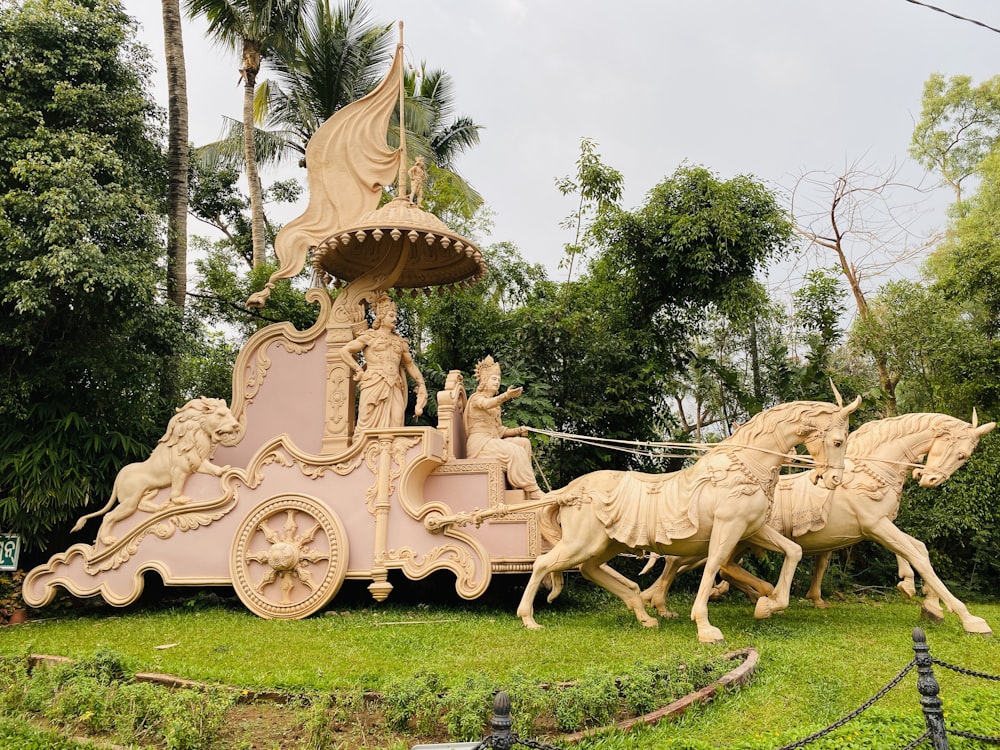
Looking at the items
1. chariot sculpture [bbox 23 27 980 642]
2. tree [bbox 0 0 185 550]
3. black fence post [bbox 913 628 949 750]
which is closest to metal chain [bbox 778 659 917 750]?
black fence post [bbox 913 628 949 750]

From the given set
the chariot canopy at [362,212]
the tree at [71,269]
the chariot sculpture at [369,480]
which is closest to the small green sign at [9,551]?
the chariot sculpture at [369,480]

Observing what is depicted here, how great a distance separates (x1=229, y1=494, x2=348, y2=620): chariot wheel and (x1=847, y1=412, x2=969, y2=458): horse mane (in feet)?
17.4

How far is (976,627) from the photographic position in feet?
20.4

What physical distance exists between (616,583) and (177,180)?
9271 millimetres

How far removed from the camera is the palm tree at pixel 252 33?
48.3 feet

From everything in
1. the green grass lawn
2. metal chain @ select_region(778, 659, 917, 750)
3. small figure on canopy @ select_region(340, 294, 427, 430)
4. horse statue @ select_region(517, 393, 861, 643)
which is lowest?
the green grass lawn

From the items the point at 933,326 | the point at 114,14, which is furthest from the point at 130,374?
the point at 933,326

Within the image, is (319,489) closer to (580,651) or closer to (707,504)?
(580,651)

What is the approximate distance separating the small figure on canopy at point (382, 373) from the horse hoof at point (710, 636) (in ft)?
12.3

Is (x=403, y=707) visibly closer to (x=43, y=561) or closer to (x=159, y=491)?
(x=159, y=491)

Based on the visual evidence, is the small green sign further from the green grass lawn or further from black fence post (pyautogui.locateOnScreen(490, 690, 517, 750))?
black fence post (pyautogui.locateOnScreen(490, 690, 517, 750))

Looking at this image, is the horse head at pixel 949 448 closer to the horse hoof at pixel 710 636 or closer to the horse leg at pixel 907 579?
the horse leg at pixel 907 579

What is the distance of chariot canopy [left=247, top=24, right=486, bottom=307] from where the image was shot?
9.35m

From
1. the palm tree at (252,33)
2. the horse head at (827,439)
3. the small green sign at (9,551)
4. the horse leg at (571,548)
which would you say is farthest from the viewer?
the palm tree at (252,33)
